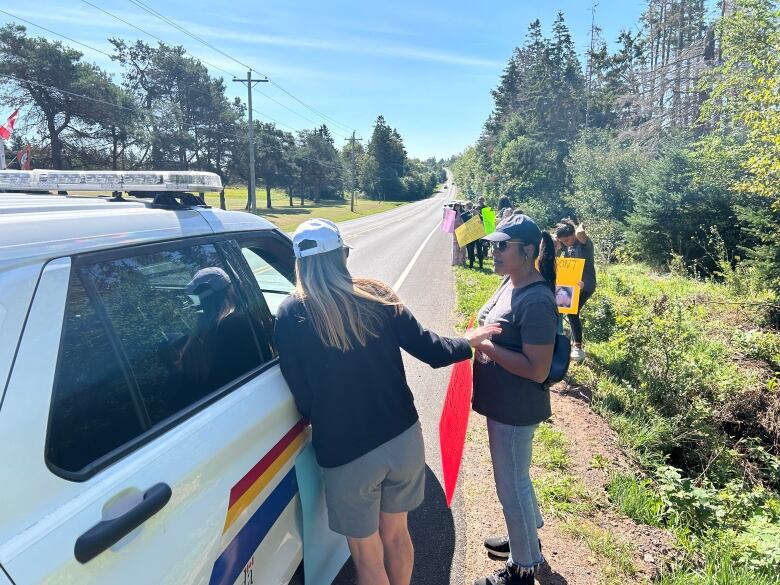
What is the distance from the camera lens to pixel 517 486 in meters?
2.62

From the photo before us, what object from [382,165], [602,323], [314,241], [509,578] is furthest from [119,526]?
[382,165]

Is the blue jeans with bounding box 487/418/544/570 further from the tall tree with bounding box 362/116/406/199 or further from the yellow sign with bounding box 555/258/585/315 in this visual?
the tall tree with bounding box 362/116/406/199

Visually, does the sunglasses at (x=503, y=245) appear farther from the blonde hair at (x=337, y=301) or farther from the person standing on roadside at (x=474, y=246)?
the person standing on roadside at (x=474, y=246)

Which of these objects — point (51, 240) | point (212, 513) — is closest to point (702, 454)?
point (212, 513)

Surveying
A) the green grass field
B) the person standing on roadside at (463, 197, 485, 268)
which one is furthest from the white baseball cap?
the green grass field

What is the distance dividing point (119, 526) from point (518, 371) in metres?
1.82

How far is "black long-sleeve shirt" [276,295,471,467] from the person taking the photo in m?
1.94

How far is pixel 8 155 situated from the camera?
91.6ft

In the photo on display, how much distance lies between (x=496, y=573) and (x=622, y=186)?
67.5 feet

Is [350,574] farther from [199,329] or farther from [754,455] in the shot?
[754,455]

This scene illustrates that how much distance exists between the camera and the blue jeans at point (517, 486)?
8.54 ft

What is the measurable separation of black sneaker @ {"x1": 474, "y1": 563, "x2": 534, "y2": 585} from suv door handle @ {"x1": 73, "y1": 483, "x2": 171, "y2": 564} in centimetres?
213

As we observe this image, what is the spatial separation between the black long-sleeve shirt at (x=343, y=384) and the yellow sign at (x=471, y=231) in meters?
9.97

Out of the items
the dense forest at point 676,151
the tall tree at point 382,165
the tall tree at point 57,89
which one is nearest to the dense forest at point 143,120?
the tall tree at point 57,89
